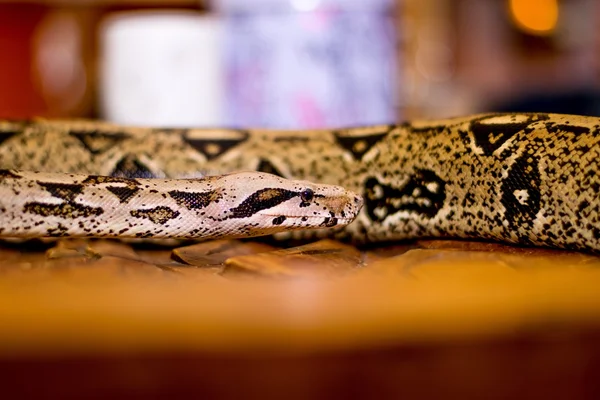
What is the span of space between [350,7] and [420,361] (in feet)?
13.2

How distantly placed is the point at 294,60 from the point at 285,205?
8.20ft

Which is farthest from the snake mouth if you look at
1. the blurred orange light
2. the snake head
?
the blurred orange light

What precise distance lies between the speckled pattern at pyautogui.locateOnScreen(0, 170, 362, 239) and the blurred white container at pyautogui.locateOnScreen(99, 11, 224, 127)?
179 cm

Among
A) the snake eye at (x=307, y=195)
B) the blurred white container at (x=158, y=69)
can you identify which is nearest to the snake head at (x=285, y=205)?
the snake eye at (x=307, y=195)

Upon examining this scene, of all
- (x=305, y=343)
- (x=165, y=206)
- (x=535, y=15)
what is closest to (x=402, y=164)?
(x=165, y=206)

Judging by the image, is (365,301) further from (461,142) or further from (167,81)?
(167,81)

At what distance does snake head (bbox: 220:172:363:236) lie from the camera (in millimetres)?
2127

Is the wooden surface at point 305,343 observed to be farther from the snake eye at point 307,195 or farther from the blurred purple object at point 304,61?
the blurred purple object at point 304,61

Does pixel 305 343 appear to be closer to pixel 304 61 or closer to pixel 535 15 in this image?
pixel 304 61

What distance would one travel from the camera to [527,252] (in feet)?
6.71

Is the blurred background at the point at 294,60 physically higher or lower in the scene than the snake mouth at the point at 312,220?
A: higher

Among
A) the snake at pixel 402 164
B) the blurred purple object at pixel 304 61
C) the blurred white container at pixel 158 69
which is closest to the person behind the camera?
the snake at pixel 402 164

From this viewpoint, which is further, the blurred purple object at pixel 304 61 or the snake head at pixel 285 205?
the blurred purple object at pixel 304 61

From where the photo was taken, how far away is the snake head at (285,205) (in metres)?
2.13
